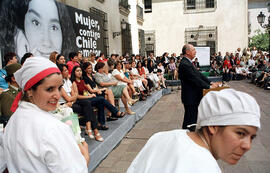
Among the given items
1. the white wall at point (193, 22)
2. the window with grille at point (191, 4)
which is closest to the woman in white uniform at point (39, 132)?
the white wall at point (193, 22)

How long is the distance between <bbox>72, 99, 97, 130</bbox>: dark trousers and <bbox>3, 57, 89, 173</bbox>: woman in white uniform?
10.4ft

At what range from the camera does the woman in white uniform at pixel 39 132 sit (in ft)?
4.35

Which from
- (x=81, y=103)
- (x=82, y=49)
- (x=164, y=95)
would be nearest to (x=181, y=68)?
(x=81, y=103)

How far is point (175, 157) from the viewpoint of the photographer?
1141mm

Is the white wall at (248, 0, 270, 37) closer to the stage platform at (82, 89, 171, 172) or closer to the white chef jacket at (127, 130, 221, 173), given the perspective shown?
the stage platform at (82, 89, 171, 172)

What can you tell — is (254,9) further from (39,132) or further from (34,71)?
(39,132)

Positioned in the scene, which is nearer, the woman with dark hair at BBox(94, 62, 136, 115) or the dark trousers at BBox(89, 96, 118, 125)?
the dark trousers at BBox(89, 96, 118, 125)

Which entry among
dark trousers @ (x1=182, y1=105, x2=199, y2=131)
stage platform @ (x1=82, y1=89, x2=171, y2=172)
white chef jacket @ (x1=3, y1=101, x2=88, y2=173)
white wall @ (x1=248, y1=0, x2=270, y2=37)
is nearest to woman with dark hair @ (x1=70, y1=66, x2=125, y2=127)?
stage platform @ (x1=82, y1=89, x2=171, y2=172)

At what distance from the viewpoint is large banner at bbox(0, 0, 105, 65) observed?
623 centimetres

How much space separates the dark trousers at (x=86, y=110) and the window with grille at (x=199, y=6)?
916 inches

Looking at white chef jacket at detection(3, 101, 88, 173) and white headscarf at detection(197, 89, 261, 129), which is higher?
white headscarf at detection(197, 89, 261, 129)

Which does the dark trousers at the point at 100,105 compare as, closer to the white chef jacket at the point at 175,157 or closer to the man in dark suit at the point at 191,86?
the man in dark suit at the point at 191,86

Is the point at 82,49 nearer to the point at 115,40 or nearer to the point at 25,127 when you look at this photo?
the point at 115,40

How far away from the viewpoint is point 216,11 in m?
24.8
